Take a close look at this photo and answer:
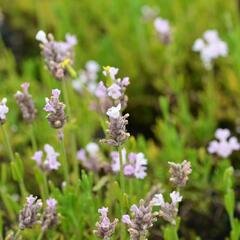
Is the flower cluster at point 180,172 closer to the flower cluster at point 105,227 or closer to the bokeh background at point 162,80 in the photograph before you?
the flower cluster at point 105,227

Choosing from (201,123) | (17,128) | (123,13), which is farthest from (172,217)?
(123,13)

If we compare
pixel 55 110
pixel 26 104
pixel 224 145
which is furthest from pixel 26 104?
pixel 224 145

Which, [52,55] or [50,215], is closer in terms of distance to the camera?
[50,215]

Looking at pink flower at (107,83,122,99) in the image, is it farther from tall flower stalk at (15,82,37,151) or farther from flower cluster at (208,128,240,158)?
flower cluster at (208,128,240,158)

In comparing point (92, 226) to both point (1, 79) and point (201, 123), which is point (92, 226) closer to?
point (201, 123)

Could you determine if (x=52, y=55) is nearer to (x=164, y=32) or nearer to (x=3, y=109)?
(x=3, y=109)

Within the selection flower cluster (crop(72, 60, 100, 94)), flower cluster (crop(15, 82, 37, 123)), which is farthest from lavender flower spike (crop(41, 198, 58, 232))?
flower cluster (crop(72, 60, 100, 94))
